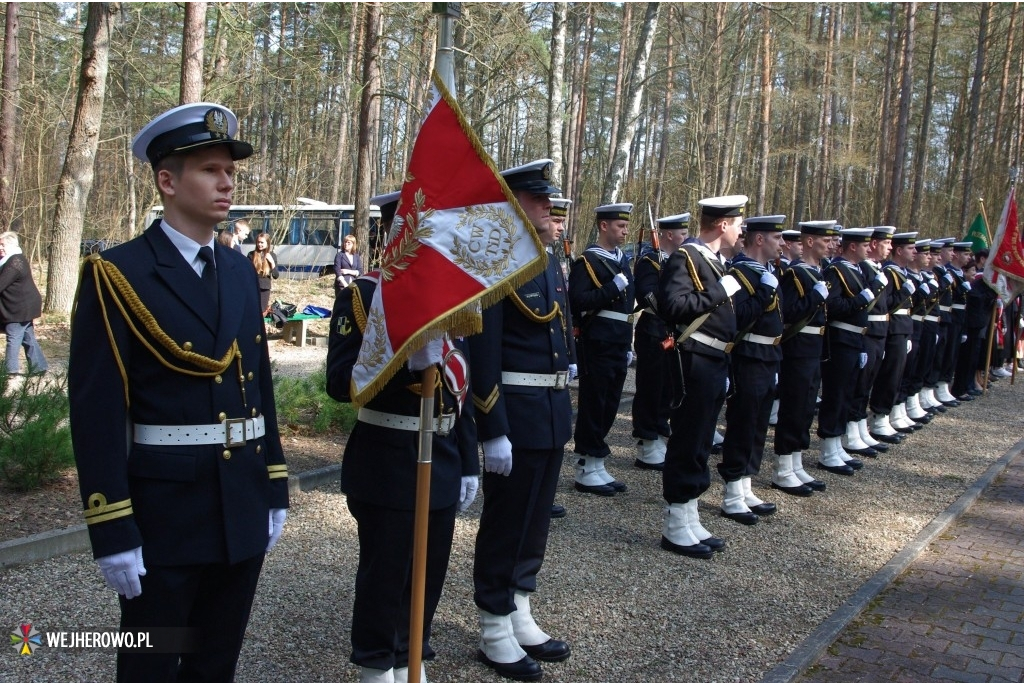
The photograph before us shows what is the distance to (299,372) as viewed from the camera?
12.3 metres

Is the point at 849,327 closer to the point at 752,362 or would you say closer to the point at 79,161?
the point at 752,362

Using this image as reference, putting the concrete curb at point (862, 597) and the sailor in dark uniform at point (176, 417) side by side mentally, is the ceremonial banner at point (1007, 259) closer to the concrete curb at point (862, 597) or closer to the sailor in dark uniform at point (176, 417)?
the concrete curb at point (862, 597)

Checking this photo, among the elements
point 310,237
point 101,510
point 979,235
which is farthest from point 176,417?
point 310,237

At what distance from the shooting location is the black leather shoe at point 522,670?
3939 millimetres

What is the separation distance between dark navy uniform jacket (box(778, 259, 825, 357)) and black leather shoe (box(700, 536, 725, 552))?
2170mm

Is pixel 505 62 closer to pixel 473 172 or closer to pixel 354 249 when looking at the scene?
pixel 354 249

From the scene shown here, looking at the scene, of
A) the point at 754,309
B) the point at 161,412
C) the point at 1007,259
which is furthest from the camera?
the point at 1007,259

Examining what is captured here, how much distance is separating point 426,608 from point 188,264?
63.3 inches

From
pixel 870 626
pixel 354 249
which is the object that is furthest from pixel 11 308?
pixel 870 626

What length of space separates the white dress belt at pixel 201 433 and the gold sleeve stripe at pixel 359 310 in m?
0.67

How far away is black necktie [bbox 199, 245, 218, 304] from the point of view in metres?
2.67

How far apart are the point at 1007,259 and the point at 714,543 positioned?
9293 mm

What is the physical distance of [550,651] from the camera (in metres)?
4.15

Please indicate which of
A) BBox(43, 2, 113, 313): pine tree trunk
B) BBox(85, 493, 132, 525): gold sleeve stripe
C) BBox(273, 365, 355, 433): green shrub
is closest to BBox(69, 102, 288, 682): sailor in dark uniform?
BBox(85, 493, 132, 525): gold sleeve stripe
